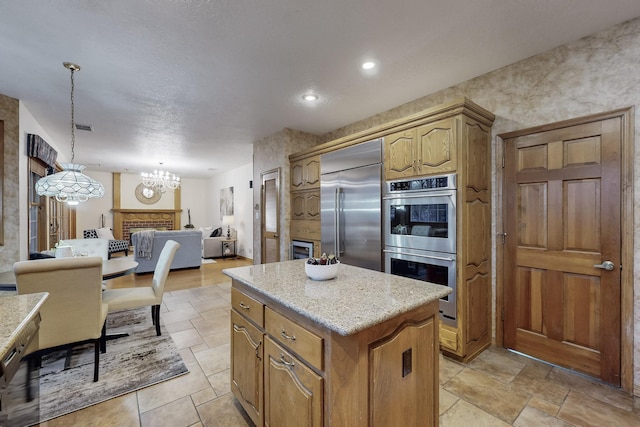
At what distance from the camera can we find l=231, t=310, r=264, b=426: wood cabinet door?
1.49 m

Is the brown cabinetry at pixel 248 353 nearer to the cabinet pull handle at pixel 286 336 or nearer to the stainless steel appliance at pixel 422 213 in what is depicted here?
the cabinet pull handle at pixel 286 336

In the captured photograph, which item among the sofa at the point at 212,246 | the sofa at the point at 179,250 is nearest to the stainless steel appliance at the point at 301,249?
the sofa at the point at 179,250

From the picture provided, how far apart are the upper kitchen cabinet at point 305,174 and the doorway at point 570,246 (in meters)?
2.19

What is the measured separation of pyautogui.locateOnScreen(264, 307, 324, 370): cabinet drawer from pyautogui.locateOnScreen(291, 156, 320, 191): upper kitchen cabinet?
2646 millimetres

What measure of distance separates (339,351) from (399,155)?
2157 millimetres

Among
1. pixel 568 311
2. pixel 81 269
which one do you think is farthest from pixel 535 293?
pixel 81 269

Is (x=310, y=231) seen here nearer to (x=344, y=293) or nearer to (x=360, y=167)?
(x=360, y=167)

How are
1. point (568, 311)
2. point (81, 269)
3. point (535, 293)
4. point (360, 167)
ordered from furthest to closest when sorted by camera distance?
point (360, 167), point (535, 293), point (568, 311), point (81, 269)

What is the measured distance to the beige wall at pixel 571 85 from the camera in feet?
6.34

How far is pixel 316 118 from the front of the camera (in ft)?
12.9

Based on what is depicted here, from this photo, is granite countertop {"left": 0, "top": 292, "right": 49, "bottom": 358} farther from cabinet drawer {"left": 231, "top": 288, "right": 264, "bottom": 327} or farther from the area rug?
the area rug

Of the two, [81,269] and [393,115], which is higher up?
[393,115]

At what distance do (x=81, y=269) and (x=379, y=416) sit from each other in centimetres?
218

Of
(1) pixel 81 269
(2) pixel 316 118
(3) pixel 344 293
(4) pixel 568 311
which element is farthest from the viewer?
(2) pixel 316 118
